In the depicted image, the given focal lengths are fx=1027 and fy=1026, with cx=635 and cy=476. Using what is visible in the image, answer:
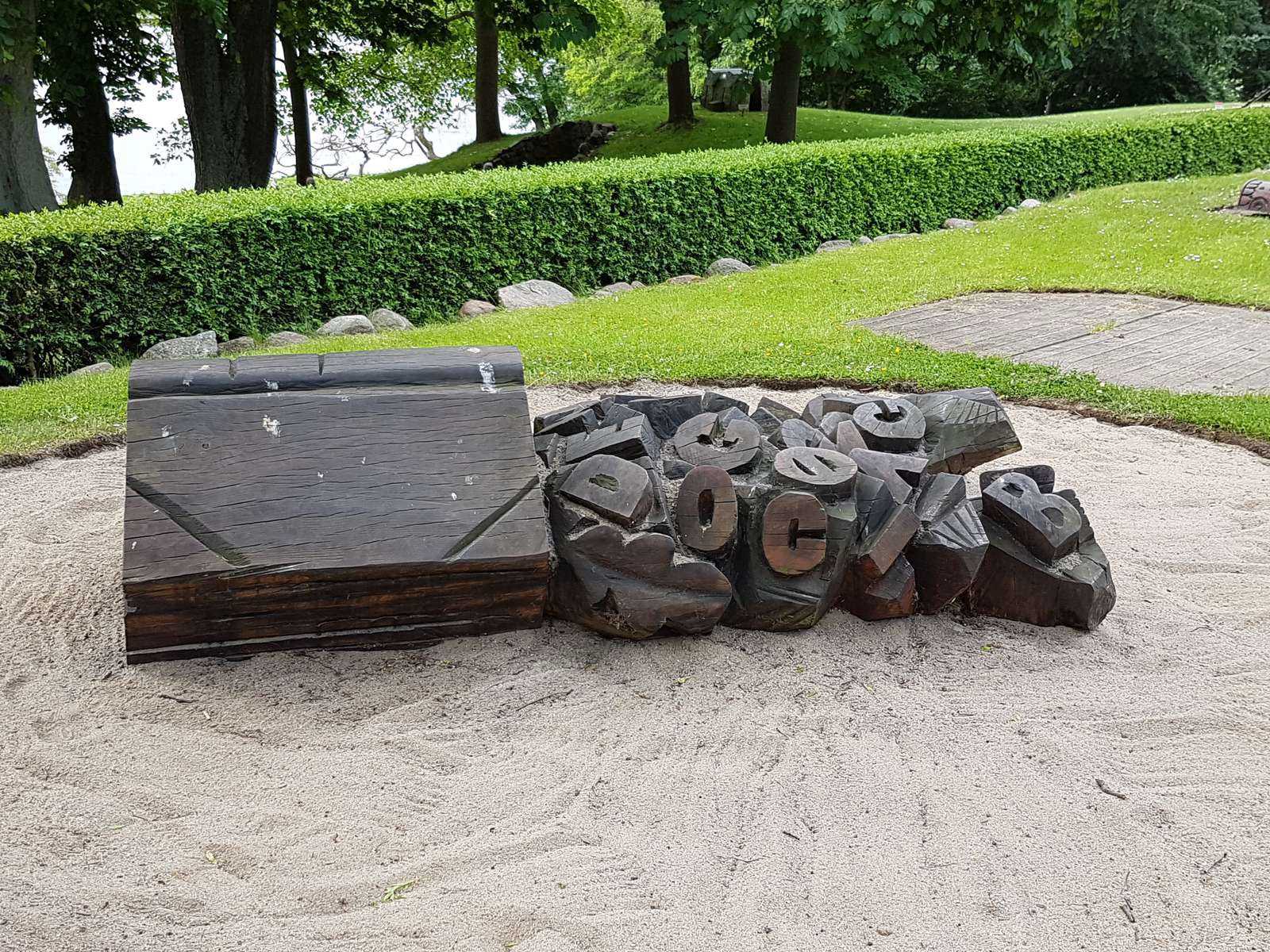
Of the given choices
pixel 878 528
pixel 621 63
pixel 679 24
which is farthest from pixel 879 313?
pixel 621 63

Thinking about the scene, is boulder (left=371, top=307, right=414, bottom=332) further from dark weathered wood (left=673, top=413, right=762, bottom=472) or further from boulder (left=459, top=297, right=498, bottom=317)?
dark weathered wood (left=673, top=413, right=762, bottom=472)

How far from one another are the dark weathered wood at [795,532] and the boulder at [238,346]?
6029 mm

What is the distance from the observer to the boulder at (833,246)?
1273 centimetres

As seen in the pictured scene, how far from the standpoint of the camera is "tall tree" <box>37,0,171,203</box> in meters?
14.2

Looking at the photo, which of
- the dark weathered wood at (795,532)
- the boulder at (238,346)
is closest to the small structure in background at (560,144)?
the boulder at (238,346)

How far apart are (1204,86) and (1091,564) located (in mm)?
31039

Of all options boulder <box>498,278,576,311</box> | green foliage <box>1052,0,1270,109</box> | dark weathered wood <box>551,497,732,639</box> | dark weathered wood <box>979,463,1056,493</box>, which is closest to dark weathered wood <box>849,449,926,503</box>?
dark weathered wood <box>979,463,1056,493</box>

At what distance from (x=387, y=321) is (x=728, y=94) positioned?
16945 mm

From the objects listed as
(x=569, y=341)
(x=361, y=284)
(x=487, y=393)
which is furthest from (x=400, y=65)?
(x=487, y=393)

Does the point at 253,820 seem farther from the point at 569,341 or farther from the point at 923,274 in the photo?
the point at 923,274

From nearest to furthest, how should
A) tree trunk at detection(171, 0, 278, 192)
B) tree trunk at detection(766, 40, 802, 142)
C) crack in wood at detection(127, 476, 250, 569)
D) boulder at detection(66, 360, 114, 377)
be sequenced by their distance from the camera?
crack in wood at detection(127, 476, 250, 569) → boulder at detection(66, 360, 114, 377) → tree trunk at detection(171, 0, 278, 192) → tree trunk at detection(766, 40, 802, 142)

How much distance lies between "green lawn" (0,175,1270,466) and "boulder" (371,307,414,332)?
30 centimetres

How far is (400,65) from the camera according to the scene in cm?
3002

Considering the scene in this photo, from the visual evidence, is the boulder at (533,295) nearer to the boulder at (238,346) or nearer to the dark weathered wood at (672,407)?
the boulder at (238,346)
